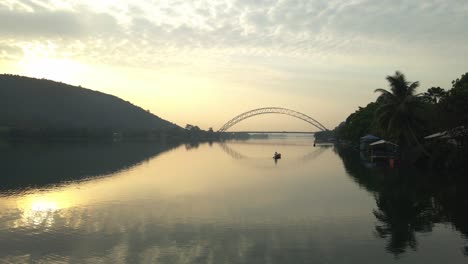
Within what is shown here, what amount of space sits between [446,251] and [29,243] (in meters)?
19.0

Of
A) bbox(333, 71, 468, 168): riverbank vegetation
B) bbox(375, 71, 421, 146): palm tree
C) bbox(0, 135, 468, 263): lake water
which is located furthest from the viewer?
bbox(375, 71, 421, 146): palm tree

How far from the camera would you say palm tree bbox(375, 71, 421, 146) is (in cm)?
5684

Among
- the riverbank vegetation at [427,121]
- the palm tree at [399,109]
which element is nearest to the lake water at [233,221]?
the riverbank vegetation at [427,121]

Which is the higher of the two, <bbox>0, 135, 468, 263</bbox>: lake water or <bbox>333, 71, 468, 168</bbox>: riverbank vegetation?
<bbox>333, 71, 468, 168</bbox>: riverbank vegetation

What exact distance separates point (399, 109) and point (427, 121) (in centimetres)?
586

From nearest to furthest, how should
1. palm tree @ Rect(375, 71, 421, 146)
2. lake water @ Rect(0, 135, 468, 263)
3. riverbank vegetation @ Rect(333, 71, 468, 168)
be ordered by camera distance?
lake water @ Rect(0, 135, 468, 263), riverbank vegetation @ Rect(333, 71, 468, 168), palm tree @ Rect(375, 71, 421, 146)

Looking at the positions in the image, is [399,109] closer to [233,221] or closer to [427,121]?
[427,121]

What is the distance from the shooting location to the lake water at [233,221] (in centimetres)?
1808

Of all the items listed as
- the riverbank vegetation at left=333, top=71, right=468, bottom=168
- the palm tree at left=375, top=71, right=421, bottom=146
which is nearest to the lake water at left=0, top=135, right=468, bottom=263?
the riverbank vegetation at left=333, top=71, right=468, bottom=168

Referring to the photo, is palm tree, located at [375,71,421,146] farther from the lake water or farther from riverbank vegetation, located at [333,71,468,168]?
the lake water

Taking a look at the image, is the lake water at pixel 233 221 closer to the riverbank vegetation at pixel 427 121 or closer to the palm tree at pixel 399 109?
the riverbank vegetation at pixel 427 121

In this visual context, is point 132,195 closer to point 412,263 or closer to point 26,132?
point 412,263

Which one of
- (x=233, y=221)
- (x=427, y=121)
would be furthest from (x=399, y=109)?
(x=233, y=221)

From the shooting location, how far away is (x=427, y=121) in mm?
59125
